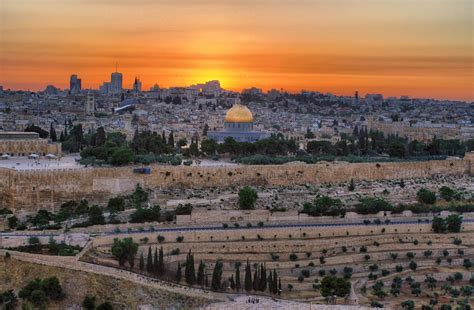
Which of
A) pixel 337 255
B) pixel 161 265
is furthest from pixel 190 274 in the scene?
pixel 337 255

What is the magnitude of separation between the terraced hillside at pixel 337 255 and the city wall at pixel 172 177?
7780 millimetres

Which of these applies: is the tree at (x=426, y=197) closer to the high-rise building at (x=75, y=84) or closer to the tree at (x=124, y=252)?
the tree at (x=124, y=252)

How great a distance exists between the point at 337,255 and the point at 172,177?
11578mm

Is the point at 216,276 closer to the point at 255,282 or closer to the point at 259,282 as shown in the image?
the point at 255,282

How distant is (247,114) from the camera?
6269 cm

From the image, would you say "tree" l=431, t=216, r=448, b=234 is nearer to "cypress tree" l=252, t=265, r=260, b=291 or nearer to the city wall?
the city wall

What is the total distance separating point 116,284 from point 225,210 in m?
9.48

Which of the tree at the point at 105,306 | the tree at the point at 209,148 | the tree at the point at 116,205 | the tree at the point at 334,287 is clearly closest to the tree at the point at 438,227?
the tree at the point at 334,287

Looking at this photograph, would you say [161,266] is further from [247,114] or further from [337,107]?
[337,107]

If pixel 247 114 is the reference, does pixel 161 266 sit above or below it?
below

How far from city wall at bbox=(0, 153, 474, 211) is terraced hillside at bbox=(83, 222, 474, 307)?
7780mm

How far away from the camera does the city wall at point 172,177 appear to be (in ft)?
124

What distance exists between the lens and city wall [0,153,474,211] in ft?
124

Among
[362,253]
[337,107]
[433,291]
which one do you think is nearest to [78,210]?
[362,253]
